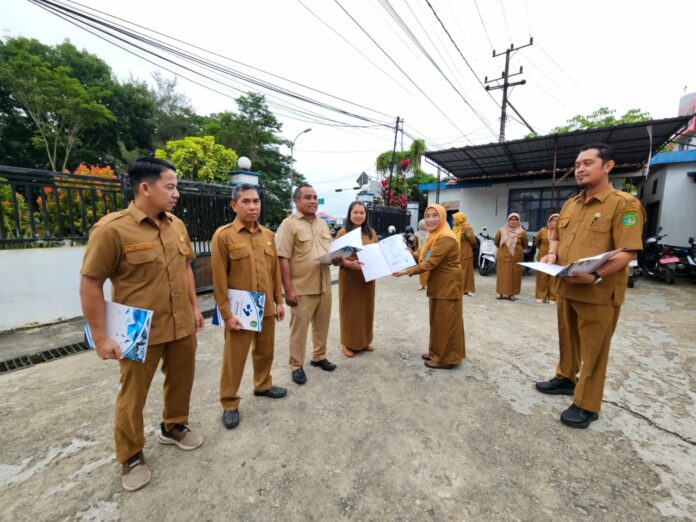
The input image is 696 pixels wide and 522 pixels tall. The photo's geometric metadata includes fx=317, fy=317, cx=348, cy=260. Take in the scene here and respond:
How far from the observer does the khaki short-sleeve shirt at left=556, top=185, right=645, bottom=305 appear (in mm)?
2039

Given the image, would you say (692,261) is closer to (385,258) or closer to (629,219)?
(629,219)

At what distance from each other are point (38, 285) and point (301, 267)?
3840 mm

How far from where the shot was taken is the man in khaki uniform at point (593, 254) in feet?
6.74

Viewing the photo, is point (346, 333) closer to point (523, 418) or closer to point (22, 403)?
point (523, 418)

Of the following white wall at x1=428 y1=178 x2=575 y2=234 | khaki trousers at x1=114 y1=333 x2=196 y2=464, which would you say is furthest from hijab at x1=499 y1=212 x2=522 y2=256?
khaki trousers at x1=114 y1=333 x2=196 y2=464

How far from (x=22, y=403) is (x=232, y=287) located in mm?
1995

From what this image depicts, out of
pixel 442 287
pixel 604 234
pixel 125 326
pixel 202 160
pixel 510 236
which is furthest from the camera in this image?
pixel 202 160

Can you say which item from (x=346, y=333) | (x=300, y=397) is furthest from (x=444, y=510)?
(x=346, y=333)

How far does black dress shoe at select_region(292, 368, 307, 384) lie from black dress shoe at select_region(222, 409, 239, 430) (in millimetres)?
615

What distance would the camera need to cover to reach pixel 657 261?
7.62 m

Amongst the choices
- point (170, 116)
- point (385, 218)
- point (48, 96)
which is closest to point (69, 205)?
point (385, 218)

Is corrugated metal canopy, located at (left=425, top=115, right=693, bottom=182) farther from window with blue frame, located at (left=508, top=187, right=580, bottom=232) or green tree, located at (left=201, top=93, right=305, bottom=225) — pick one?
green tree, located at (left=201, top=93, right=305, bottom=225)

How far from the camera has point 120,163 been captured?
906 inches

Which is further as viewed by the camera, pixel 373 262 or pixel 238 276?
pixel 373 262
